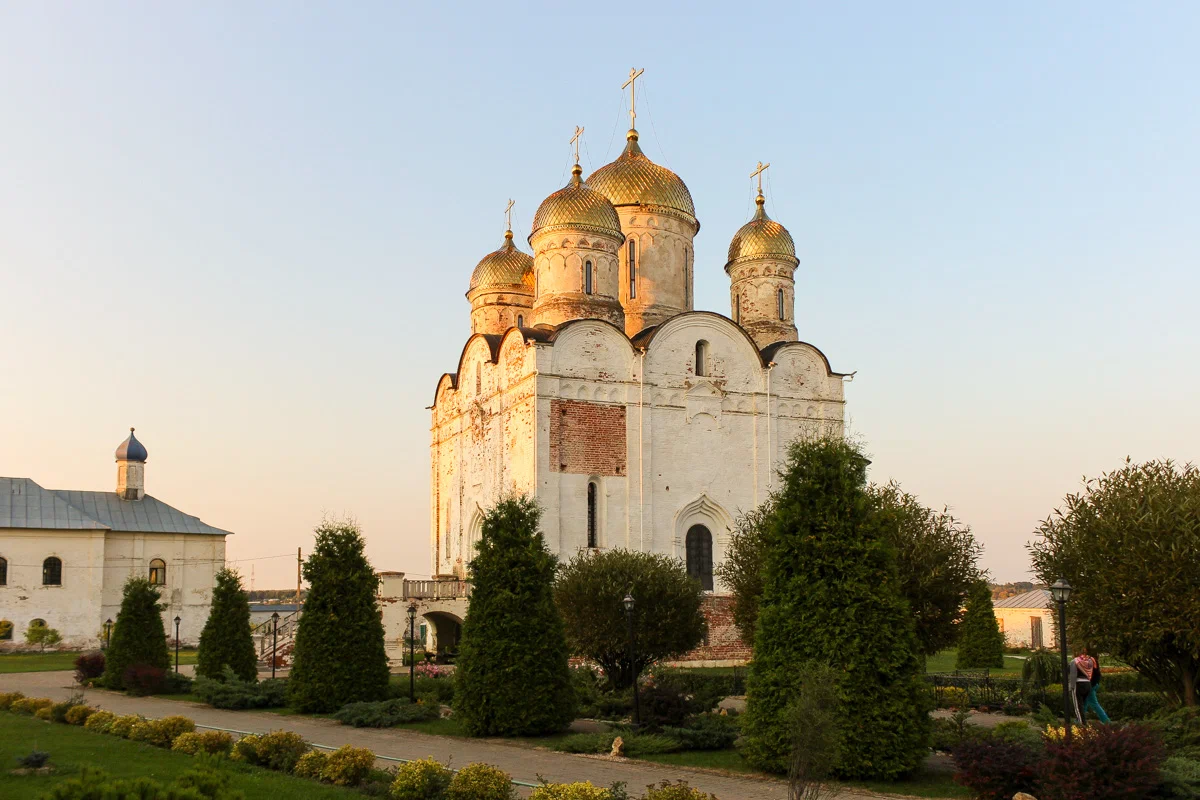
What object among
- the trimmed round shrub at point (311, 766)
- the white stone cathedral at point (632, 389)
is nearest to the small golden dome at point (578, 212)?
the white stone cathedral at point (632, 389)

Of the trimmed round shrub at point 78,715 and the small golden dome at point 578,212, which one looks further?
the small golden dome at point 578,212

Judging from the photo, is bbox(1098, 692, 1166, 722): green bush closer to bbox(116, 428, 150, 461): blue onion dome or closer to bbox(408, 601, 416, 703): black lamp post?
bbox(408, 601, 416, 703): black lamp post

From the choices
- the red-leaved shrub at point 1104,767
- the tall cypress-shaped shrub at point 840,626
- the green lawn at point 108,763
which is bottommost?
the green lawn at point 108,763

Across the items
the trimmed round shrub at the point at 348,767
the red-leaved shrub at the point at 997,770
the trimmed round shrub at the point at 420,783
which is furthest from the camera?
the trimmed round shrub at the point at 348,767

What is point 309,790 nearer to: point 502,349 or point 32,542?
point 502,349

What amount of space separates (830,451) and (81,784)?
9.10 meters

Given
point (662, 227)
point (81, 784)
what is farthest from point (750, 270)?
point (81, 784)

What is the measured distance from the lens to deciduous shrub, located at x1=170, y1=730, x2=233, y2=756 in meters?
13.8

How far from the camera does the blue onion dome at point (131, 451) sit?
45.7 meters

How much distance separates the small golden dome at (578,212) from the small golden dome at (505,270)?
484 cm

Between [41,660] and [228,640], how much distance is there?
1540 cm

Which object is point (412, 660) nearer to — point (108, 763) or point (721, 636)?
point (108, 763)

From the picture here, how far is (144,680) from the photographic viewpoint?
76.2ft

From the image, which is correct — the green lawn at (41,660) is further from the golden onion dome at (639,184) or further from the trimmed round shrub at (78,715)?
the golden onion dome at (639,184)
